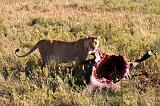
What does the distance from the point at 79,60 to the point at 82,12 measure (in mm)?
7480

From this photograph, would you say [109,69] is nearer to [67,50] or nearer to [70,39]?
[67,50]

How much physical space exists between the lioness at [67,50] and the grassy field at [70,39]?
0.57 feet

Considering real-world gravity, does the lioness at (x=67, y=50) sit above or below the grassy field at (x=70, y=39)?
above

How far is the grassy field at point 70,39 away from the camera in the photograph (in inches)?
228

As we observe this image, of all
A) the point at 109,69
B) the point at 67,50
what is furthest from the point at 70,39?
the point at 109,69

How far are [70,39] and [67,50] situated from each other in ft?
7.24

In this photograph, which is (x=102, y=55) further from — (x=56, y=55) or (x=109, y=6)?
(x=109, y=6)

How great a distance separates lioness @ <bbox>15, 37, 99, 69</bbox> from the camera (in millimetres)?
7113

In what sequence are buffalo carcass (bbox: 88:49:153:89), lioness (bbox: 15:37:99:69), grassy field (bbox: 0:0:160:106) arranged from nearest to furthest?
1. grassy field (bbox: 0:0:160:106)
2. buffalo carcass (bbox: 88:49:153:89)
3. lioness (bbox: 15:37:99:69)

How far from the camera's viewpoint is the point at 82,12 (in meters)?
14.6

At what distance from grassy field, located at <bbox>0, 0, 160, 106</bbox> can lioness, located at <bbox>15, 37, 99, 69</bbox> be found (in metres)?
0.17

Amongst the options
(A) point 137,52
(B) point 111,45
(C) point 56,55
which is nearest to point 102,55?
(C) point 56,55

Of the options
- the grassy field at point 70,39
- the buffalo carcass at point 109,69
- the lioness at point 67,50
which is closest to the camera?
the grassy field at point 70,39

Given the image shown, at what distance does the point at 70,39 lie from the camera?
9.54 m
